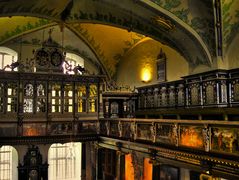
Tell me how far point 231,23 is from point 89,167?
36.0ft

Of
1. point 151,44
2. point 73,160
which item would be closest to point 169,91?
point 151,44

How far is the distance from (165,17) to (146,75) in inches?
241

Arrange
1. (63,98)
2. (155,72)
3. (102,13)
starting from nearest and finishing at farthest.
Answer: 1. (102,13)
2. (63,98)
3. (155,72)

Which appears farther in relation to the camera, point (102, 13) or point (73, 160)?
point (73, 160)

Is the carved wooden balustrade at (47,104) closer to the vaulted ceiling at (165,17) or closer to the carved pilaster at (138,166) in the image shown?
the carved pilaster at (138,166)

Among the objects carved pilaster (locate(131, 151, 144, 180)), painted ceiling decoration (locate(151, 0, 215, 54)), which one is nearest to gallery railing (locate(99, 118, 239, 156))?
carved pilaster (locate(131, 151, 144, 180))

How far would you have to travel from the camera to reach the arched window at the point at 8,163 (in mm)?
17719

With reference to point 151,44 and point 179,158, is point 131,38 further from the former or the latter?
point 179,158

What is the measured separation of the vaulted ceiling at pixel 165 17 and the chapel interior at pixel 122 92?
0.14 ft

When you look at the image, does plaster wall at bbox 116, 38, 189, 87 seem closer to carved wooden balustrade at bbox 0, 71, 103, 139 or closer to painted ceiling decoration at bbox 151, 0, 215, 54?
painted ceiling decoration at bbox 151, 0, 215, 54

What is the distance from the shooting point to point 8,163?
18672mm

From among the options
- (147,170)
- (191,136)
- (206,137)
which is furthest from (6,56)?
(206,137)

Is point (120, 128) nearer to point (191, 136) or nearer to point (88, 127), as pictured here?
point (88, 127)

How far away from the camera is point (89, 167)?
1781 cm
